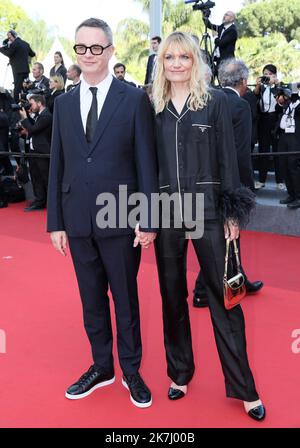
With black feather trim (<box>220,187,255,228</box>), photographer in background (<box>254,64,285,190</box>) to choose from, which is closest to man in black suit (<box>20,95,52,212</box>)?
photographer in background (<box>254,64,285,190</box>)

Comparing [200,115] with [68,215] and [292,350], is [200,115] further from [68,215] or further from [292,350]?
[292,350]

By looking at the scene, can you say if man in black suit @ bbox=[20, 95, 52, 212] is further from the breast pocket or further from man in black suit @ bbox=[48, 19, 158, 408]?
the breast pocket

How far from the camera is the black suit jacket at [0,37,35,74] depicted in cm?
891

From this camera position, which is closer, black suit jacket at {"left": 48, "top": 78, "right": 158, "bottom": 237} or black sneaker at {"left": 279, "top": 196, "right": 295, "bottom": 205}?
black suit jacket at {"left": 48, "top": 78, "right": 158, "bottom": 237}

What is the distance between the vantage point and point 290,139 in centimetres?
571

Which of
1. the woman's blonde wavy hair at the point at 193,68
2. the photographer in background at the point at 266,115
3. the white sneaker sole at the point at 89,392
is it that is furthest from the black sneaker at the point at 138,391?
the photographer in background at the point at 266,115

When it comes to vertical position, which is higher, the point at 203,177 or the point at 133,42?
the point at 133,42

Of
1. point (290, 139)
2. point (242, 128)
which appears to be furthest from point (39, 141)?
point (242, 128)

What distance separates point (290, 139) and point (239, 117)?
2636mm

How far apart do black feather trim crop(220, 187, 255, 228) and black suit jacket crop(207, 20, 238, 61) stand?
5.51m

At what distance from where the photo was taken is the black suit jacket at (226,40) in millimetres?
7055

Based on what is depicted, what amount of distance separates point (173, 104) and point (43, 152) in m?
5.11

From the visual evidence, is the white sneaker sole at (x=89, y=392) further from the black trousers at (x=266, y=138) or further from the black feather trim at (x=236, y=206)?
the black trousers at (x=266, y=138)

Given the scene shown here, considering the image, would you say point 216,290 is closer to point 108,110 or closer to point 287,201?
point 108,110
